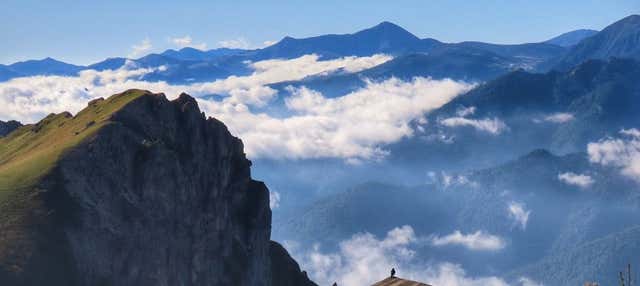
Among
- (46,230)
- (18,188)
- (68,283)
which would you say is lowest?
(68,283)

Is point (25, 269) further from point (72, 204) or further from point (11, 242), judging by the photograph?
point (72, 204)

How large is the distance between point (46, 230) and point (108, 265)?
16.9m

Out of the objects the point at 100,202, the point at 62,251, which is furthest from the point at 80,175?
the point at 62,251

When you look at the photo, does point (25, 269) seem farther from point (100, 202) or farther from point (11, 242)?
point (100, 202)

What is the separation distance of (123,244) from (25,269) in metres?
27.1

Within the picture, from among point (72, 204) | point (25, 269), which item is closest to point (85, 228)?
point (72, 204)

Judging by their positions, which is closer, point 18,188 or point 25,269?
point 25,269

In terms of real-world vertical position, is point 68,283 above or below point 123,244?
below

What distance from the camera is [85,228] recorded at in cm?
19100

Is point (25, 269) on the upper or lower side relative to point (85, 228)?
lower

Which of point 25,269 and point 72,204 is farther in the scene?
point 72,204

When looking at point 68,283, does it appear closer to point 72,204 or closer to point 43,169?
point 72,204

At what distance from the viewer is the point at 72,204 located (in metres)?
193

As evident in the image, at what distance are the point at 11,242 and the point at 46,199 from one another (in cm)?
1490
